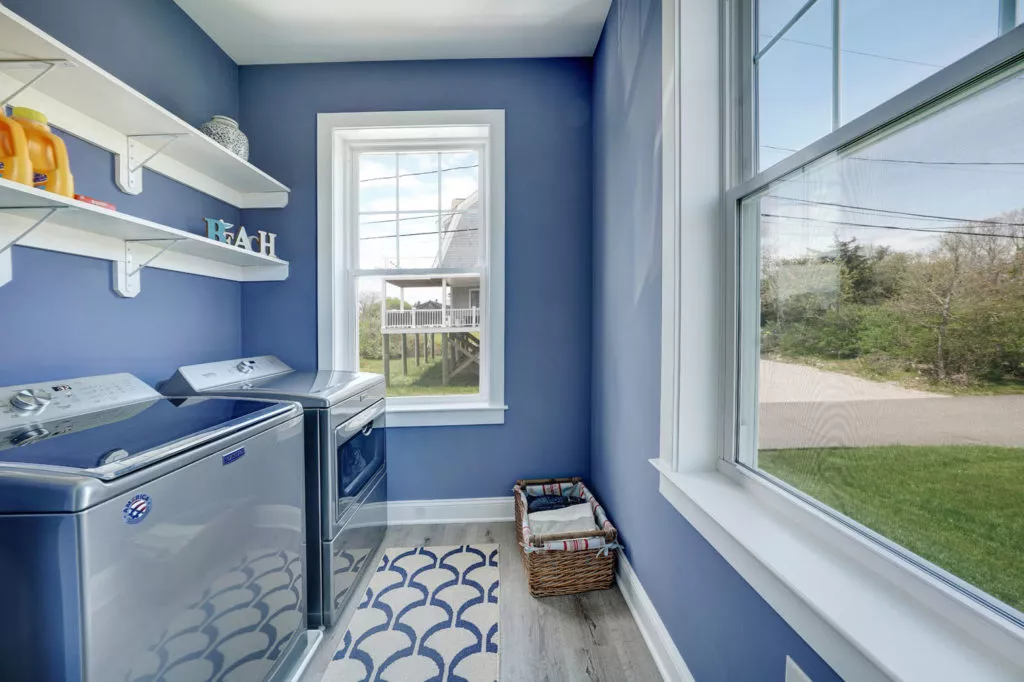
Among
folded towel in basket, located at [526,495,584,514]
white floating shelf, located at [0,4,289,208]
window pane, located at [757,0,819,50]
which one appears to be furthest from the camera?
folded towel in basket, located at [526,495,584,514]

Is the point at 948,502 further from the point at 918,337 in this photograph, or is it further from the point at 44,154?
the point at 44,154

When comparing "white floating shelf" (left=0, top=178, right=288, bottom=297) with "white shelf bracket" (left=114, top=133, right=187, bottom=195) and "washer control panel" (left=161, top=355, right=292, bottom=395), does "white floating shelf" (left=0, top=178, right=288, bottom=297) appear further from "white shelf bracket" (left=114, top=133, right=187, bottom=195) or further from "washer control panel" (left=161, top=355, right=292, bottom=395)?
"washer control panel" (left=161, top=355, right=292, bottom=395)

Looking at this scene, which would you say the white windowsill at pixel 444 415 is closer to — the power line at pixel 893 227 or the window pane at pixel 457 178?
the window pane at pixel 457 178

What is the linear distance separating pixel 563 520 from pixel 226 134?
2.39 metres

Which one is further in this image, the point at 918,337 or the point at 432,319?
the point at 432,319

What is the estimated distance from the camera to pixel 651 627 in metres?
1.52

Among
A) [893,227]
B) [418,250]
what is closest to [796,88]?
[893,227]

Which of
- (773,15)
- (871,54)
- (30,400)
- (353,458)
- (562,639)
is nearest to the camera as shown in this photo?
(871,54)

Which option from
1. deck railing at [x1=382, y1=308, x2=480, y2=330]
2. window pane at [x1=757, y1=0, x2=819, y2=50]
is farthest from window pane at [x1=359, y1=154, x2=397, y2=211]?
window pane at [x1=757, y1=0, x2=819, y2=50]

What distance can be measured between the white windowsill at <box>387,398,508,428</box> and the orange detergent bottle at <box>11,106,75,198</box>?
160 cm

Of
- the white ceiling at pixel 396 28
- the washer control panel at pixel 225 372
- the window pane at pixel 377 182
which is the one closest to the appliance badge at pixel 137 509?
the washer control panel at pixel 225 372

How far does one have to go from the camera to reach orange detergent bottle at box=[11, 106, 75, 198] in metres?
1.14

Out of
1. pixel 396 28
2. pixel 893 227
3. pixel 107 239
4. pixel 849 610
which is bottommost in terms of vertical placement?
pixel 849 610

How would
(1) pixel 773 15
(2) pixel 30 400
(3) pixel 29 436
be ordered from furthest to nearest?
(2) pixel 30 400
(1) pixel 773 15
(3) pixel 29 436
